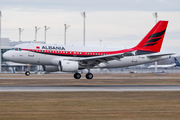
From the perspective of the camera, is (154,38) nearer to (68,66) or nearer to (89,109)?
(68,66)

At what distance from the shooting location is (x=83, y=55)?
Answer: 4412cm

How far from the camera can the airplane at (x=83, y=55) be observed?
41.6 metres

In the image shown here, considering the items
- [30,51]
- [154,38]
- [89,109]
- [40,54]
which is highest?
[154,38]

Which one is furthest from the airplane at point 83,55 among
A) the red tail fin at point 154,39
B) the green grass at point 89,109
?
the green grass at point 89,109

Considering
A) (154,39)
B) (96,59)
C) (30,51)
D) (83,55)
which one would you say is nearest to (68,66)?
(96,59)

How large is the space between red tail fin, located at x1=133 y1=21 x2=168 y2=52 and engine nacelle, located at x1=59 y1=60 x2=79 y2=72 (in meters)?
12.2

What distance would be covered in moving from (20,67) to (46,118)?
379 feet

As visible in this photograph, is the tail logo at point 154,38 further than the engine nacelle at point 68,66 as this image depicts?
Yes

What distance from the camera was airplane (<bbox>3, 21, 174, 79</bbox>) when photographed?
1636 inches

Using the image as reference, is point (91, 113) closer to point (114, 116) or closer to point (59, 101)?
point (114, 116)

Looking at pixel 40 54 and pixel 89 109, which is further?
pixel 40 54

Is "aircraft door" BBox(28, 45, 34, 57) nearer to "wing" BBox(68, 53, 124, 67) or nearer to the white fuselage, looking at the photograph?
the white fuselage

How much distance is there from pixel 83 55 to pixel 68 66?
18.2ft

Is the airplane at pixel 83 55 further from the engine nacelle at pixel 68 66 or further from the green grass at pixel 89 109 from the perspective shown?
the green grass at pixel 89 109
